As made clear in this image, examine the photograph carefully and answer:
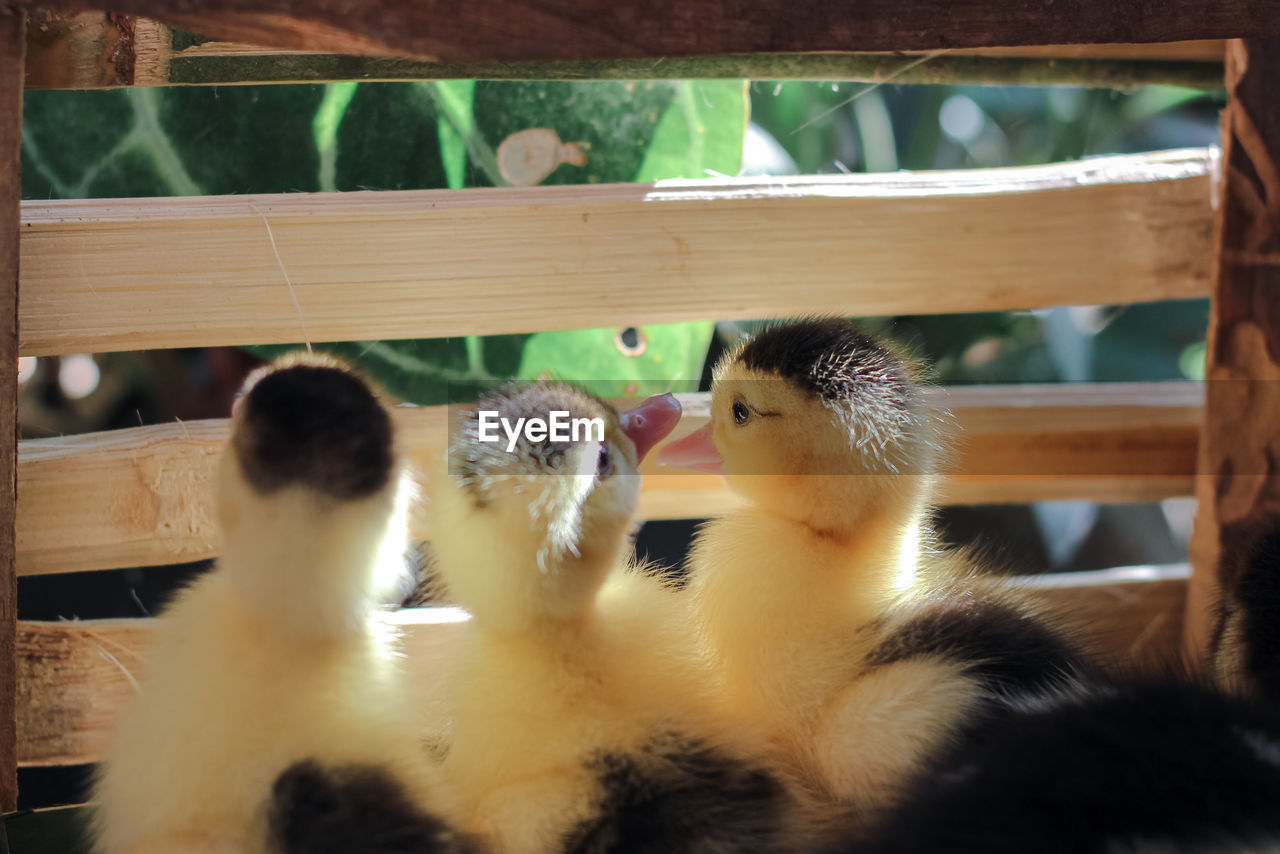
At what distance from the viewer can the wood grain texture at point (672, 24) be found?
2.07ft

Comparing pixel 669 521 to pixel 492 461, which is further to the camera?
pixel 669 521

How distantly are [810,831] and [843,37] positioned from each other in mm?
548

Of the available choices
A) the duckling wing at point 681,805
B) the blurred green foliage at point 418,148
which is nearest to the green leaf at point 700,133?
the blurred green foliage at point 418,148

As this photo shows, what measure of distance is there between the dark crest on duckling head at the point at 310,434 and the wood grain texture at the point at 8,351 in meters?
0.24

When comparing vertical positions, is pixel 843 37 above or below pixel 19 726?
above

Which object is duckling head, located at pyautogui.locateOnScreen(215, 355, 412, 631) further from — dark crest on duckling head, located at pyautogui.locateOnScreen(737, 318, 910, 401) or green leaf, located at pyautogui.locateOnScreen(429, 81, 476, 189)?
green leaf, located at pyautogui.locateOnScreen(429, 81, 476, 189)

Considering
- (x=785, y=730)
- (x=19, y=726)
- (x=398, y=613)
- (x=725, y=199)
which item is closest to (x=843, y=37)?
(x=725, y=199)

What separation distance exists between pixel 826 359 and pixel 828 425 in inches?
2.2

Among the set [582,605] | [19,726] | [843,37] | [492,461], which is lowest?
[19,726]

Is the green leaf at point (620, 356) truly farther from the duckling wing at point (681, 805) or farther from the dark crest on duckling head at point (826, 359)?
the duckling wing at point (681, 805)

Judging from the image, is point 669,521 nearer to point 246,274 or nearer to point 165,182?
point 246,274

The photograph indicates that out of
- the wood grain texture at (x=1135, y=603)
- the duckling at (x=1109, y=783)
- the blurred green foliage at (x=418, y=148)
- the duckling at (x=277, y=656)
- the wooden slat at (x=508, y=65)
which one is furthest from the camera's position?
the wood grain texture at (x=1135, y=603)

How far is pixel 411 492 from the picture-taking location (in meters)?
0.77

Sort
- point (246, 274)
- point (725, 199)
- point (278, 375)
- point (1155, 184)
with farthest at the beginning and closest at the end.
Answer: point (1155, 184), point (725, 199), point (246, 274), point (278, 375)
